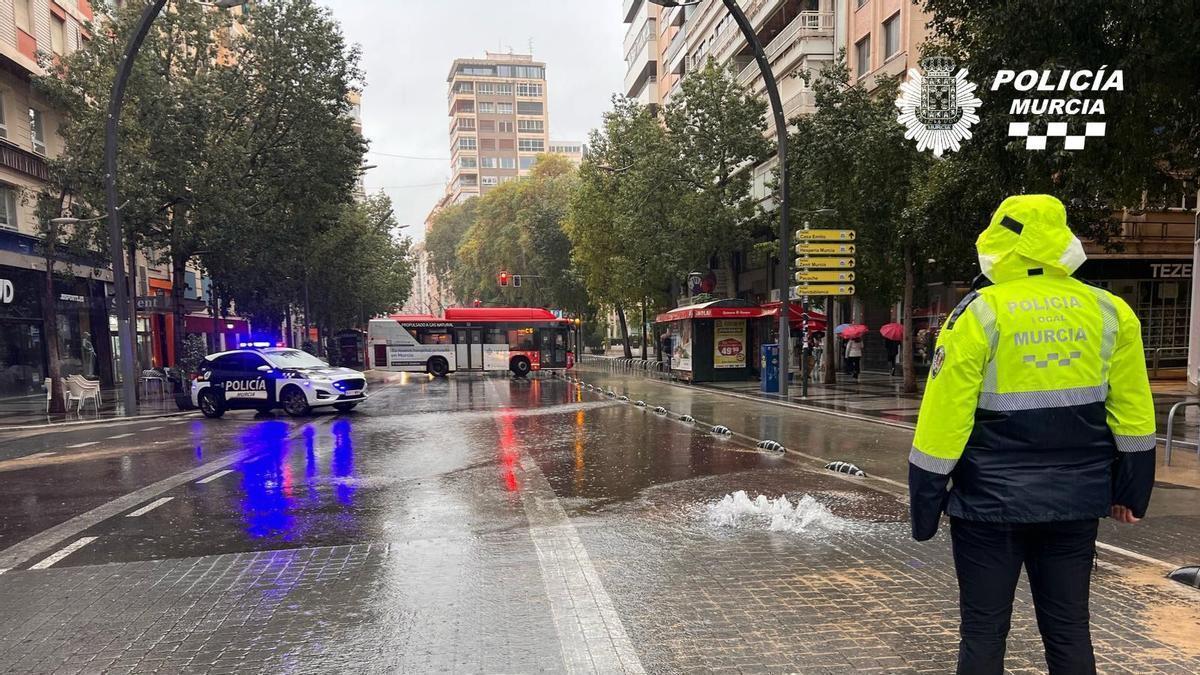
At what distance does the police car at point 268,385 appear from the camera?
53.9 feet

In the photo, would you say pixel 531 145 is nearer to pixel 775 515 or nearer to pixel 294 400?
pixel 294 400

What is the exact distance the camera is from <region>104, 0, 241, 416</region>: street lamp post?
47.7ft

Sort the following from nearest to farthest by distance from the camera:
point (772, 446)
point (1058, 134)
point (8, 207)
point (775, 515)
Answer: point (775, 515)
point (1058, 134)
point (772, 446)
point (8, 207)

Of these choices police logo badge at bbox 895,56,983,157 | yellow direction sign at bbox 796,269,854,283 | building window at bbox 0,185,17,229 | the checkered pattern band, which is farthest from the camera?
building window at bbox 0,185,17,229

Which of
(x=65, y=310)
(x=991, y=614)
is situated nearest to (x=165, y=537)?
(x=991, y=614)

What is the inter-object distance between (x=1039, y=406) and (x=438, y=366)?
31.9m

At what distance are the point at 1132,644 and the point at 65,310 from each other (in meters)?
30.9

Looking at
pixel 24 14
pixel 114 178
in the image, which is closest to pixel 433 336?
pixel 114 178

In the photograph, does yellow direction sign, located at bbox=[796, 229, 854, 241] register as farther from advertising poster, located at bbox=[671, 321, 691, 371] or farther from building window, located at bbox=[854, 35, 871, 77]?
building window, located at bbox=[854, 35, 871, 77]

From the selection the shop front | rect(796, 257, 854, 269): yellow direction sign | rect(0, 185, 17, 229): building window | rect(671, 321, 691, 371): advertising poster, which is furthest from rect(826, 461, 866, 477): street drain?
rect(0, 185, 17, 229): building window

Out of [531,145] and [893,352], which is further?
[531,145]

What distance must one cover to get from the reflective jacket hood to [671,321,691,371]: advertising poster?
857 inches

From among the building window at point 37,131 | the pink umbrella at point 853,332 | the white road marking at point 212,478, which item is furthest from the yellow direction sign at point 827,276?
the building window at point 37,131

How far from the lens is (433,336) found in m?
32.9
